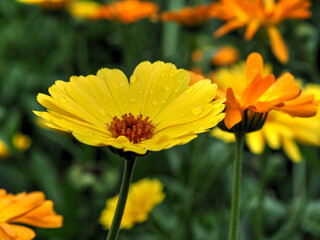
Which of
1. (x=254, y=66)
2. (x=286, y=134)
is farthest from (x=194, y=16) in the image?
(x=254, y=66)

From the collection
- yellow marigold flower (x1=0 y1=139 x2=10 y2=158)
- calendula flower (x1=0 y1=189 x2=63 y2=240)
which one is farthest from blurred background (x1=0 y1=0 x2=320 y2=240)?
calendula flower (x1=0 y1=189 x2=63 y2=240)

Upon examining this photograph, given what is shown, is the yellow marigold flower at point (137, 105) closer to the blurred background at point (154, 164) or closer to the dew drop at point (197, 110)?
the dew drop at point (197, 110)

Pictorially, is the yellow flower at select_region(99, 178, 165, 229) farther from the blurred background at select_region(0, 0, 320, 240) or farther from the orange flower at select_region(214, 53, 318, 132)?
the orange flower at select_region(214, 53, 318, 132)

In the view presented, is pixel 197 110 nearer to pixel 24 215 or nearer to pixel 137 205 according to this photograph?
pixel 24 215

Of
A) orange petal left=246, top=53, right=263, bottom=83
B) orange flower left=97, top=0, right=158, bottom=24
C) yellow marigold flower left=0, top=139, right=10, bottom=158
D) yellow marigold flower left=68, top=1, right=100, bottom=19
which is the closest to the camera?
orange petal left=246, top=53, right=263, bottom=83

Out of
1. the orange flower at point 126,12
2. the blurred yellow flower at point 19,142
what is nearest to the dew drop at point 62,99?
the blurred yellow flower at point 19,142

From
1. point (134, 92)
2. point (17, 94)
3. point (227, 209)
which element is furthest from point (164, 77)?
point (17, 94)
